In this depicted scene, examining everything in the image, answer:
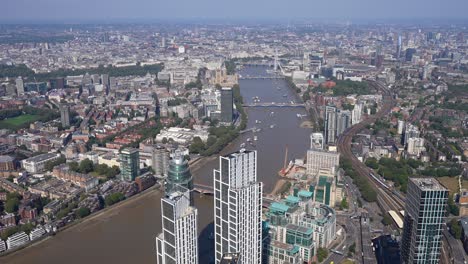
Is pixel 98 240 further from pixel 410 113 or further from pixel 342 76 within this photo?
pixel 342 76

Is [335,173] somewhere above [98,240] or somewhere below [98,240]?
above

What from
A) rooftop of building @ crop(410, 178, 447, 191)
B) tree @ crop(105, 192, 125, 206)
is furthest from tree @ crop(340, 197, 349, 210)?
tree @ crop(105, 192, 125, 206)

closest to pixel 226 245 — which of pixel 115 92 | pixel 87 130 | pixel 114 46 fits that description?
pixel 87 130

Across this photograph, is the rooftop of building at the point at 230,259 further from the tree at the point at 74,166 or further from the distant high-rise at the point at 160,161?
the tree at the point at 74,166

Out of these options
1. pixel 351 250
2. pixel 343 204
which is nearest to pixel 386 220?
pixel 343 204

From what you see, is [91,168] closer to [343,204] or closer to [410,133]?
[343,204]

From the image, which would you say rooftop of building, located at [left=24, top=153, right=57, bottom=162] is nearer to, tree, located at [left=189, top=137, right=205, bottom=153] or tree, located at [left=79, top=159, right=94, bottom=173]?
tree, located at [left=79, top=159, right=94, bottom=173]
